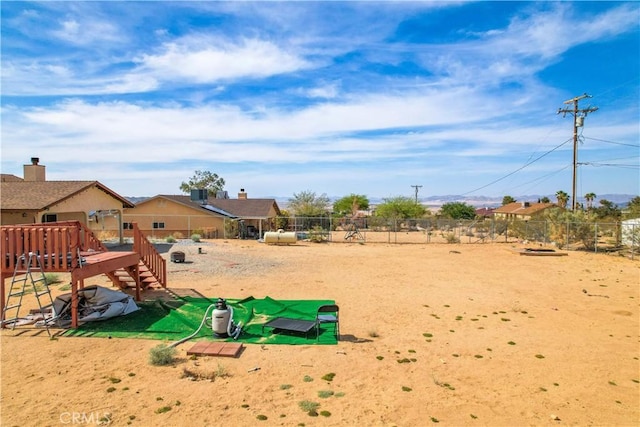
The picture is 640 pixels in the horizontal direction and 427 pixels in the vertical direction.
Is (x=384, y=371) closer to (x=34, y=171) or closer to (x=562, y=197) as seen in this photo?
(x=34, y=171)

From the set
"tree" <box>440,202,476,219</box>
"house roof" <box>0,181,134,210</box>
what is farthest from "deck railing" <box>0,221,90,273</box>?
"tree" <box>440,202,476,219</box>

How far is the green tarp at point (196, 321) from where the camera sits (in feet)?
27.9

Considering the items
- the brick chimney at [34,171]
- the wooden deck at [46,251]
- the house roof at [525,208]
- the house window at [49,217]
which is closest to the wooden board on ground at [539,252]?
the wooden deck at [46,251]

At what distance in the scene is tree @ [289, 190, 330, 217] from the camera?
154 ft

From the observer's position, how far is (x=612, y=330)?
9773mm

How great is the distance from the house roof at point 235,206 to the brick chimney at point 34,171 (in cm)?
1101

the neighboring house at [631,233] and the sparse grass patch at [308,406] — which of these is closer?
the sparse grass patch at [308,406]

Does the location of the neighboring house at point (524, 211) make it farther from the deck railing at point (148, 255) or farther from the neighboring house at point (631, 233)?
the deck railing at point (148, 255)

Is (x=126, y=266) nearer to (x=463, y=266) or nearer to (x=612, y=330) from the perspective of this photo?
(x=612, y=330)

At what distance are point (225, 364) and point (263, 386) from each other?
1.13 meters

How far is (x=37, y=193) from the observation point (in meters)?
19.4

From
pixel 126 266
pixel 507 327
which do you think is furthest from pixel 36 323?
pixel 507 327

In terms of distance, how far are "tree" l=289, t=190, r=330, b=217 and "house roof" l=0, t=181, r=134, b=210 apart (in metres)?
27.0

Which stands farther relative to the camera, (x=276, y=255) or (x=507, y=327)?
(x=276, y=255)
